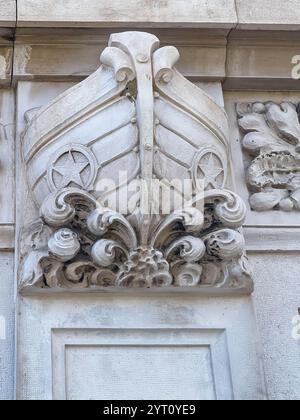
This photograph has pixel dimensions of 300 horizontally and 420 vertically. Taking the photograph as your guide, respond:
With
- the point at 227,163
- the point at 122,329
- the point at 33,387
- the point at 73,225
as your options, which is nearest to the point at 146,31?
the point at 227,163

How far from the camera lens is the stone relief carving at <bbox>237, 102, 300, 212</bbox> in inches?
145

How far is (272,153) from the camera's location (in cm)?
376

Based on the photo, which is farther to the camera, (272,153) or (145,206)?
(272,153)

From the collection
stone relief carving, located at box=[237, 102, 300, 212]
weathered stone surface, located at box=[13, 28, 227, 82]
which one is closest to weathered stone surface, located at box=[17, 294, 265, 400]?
stone relief carving, located at box=[237, 102, 300, 212]

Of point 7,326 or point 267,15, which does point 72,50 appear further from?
point 7,326

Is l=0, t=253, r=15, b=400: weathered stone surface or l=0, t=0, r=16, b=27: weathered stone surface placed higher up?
l=0, t=0, r=16, b=27: weathered stone surface

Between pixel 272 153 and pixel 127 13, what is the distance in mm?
672

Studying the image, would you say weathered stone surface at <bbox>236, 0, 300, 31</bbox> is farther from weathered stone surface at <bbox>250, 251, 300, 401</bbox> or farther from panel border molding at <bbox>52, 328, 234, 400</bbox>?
panel border molding at <bbox>52, 328, 234, 400</bbox>

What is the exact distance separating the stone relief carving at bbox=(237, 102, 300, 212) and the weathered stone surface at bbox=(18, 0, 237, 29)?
0.33m

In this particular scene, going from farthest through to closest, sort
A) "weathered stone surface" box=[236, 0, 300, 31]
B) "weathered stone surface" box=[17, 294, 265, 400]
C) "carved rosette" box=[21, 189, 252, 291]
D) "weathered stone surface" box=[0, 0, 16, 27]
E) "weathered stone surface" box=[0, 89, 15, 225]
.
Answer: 1. "weathered stone surface" box=[236, 0, 300, 31]
2. "weathered stone surface" box=[0, 0, 16, 27]
3. "weathered stone surface" box=[0, 89, 15, 225]
4. "carved rosette" box=[21, 189, 252, 291]
5. "weathered stone surface" box=[17, 294, 265, 400]

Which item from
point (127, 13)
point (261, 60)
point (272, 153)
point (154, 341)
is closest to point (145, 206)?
point (154, 341)

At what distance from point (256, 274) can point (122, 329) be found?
53 centimetres

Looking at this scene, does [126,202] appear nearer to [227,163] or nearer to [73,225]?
[73,225]

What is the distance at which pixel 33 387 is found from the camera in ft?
10.2
